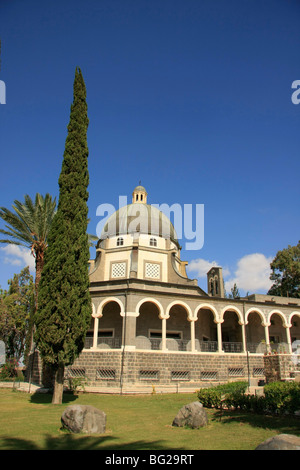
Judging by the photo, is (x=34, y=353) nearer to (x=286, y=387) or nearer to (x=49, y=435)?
(x=49, y=435)

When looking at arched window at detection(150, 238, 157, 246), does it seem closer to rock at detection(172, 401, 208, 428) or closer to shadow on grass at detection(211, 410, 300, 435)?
shadow on grass at detection(211, 410, 300, 435)

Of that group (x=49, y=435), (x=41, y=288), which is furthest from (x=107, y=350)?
(x=49, y=435)

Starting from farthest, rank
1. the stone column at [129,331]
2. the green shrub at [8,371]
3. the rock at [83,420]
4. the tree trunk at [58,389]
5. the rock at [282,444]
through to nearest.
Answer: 1. the green shrub at [8,371]
2. the stone column at [129,331]
3. the tree trunk at [58,389]
4. the rock at [83,420]
5. the rock at [282,444]

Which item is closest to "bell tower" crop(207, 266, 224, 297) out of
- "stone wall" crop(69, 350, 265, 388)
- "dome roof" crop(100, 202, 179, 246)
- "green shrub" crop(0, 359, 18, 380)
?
"dome roof" crop(100, 202, 179, 246)

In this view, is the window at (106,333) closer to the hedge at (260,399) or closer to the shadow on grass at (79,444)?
the hedge at (260,399)

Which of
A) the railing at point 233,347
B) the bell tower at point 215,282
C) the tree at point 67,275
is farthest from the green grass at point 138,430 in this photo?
the bell tower at point 215,282

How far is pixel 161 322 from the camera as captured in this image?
26.1 metres

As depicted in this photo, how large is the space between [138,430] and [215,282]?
890 inches

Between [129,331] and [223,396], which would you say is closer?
[223,396]

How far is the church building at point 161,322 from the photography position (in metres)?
21.8

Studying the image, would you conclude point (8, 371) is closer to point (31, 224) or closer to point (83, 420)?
point (31, 224)

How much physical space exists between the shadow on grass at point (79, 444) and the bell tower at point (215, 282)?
22838 millimetres

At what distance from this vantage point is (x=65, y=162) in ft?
55.3

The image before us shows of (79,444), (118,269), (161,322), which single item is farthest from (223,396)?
(118,269)
